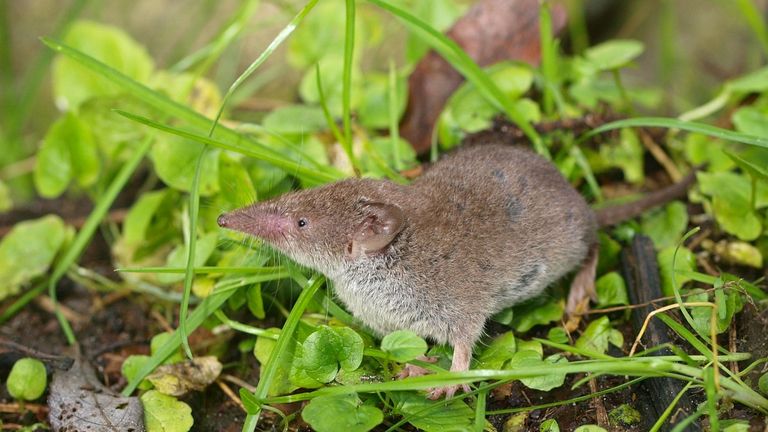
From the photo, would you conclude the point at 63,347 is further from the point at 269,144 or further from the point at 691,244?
the point at 691,244

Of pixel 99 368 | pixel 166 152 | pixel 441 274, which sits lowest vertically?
pixel 99 368

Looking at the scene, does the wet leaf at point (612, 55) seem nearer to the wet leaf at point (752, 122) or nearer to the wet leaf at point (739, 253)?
the wet leaf at point (752, 122)

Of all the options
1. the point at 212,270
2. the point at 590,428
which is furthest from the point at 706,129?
the point at 212,270

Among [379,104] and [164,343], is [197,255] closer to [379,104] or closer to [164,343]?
[164,343]

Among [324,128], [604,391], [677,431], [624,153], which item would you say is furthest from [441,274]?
[624,153]

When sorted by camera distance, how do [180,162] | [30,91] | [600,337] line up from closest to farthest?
[600,337] → [180,162] → [30,91]

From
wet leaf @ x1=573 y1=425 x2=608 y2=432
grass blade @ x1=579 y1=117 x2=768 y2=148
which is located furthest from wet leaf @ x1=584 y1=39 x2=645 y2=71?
wet leaf @ x1=573 y1=425 x2=608 y2=432

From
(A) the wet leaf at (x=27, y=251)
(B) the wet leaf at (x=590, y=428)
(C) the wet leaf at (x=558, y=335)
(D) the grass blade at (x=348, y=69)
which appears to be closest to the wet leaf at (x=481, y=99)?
(D) the grass blade at (x=348, y=69)
